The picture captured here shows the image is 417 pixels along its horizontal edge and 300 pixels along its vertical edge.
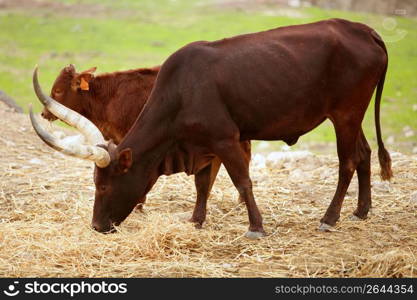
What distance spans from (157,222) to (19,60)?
1547cm

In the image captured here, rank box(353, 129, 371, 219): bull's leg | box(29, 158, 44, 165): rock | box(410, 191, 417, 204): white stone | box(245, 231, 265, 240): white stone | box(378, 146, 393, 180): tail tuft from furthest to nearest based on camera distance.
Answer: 1. box(29, 158, 44, 165): rock
2. box(410, 191, 417, 204): white stone
3. box(378, 146, 393, 180): tail tuft
4. box(353, 129, 371, 219): bull's leg
5. box(245, 231, 265, 240): white stone

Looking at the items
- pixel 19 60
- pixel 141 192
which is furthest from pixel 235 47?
pixel 19 60

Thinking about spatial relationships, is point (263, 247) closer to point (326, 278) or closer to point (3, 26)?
point (326, 278)

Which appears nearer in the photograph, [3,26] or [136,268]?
[136,268]

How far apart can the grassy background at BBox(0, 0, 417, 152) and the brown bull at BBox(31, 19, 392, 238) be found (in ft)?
26.1

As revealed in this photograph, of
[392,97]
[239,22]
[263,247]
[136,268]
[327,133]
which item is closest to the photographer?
[136,268]

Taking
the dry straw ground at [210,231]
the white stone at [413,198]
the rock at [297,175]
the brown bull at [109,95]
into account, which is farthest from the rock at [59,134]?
the white stone at [413,198]

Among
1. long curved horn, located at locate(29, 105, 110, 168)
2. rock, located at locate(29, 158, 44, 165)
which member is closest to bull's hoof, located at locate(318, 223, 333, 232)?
long curved horn, located at locate(29, 105, 110, 168)

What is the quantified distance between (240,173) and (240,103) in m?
0.63

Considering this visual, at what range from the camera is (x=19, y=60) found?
20.9 metres

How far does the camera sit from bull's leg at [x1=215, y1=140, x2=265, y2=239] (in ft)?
21.5

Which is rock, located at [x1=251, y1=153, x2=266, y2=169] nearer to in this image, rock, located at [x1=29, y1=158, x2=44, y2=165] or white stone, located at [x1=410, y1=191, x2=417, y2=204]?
white stone, located at [x1=410, y1=191, x2=417, y2=204]

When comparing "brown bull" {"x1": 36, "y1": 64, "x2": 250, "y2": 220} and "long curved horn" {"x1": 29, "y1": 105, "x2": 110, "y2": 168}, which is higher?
"long curved horn" {"x1": 29, "y1": 105, "x2": 110, "y2": 168}

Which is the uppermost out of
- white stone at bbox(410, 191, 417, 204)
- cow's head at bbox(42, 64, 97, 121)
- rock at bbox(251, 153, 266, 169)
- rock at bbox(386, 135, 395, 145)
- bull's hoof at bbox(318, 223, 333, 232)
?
cow's head at bbox(42, 64, 97, 121)
